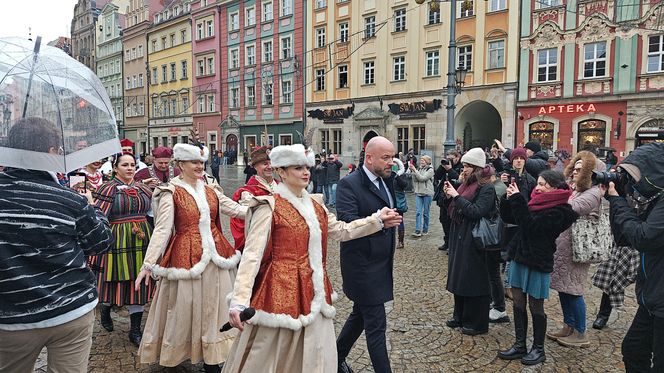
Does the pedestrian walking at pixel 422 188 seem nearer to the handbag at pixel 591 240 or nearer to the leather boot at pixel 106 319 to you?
the handbag at pixel 591 240

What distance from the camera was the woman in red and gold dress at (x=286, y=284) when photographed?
2.83 metres

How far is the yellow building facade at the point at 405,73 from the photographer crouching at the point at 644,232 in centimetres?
1837

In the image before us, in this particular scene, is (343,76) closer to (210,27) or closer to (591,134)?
(210,27)

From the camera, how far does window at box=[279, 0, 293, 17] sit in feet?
108

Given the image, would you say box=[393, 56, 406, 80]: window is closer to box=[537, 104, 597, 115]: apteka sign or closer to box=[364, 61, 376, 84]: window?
box=[364, 61, 376, 84]: window

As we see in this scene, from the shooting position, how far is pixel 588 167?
14.6ft

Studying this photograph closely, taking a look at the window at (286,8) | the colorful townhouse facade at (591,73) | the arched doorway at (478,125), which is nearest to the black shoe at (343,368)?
the colorful townhouse facade at (591,73)

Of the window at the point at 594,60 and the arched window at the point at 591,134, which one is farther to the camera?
the arched window at the point at 591,134

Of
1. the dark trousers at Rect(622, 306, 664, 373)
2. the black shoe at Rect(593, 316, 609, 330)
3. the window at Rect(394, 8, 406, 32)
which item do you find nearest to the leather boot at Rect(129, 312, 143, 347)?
the dark trousers at Rect(622, 306, 664, 373)

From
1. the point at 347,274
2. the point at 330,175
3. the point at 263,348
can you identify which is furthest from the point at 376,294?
the point at 330,175

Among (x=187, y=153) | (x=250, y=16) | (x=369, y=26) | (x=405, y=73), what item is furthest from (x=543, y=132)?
(x=250, y=16)

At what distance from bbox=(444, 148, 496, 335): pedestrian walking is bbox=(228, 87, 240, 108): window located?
111 feet

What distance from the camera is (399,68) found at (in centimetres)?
2731

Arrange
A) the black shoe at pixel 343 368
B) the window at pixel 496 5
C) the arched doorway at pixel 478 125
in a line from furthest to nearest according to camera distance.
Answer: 1. the arched doorway at pixel 478 125
2. the window at pixel 496 5
3. the black shoe at pixel 343 368
